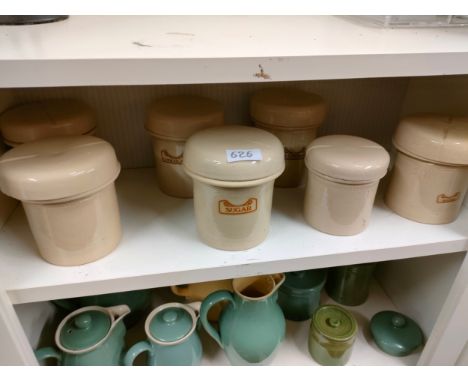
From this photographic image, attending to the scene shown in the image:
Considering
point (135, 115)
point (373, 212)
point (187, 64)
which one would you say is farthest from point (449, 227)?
point (135, 115)

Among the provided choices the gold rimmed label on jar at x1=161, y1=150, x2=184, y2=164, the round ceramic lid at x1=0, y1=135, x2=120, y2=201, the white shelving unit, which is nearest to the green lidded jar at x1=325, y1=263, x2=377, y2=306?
the white shelving unit

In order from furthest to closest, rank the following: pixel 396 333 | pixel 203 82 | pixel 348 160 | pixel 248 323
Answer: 1. pixel 396 333
2. pixel 248 323
3. pixel 348 160
4. pixel 203 82

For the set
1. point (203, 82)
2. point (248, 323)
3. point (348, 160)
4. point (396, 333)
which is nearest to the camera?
point (203, 82)

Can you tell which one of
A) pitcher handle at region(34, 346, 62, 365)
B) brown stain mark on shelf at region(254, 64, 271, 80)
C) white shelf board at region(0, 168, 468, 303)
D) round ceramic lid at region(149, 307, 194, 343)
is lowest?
pitcher handle at region(34, 346, 62, 365)

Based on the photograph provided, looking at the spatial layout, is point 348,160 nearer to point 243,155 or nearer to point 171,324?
point 243,155

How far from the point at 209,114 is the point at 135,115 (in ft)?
0.69

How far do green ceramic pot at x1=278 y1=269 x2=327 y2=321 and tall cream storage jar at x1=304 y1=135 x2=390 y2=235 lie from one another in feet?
0.77

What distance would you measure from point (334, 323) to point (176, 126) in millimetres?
501

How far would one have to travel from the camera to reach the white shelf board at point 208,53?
1.33ft

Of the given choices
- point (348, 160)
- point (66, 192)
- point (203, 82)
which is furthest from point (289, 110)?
point (66, 192)

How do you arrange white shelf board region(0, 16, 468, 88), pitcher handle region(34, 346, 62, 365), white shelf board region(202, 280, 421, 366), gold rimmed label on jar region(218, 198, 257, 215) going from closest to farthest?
1. white shelf board region(0, 16, 468, 88)
2. gold rimmed label on jar region(218, 198, 257, 215)
3. pitcher handle region(34, 346, 62, 365)
4. white shelf board region(202, 280, 421, 366)

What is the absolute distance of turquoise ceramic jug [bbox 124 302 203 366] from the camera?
2.17 feet

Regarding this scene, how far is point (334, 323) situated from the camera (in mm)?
749

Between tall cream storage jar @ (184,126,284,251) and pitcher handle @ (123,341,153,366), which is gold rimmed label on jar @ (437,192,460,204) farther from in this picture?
pitcher handle @ (123,341,153,366)
